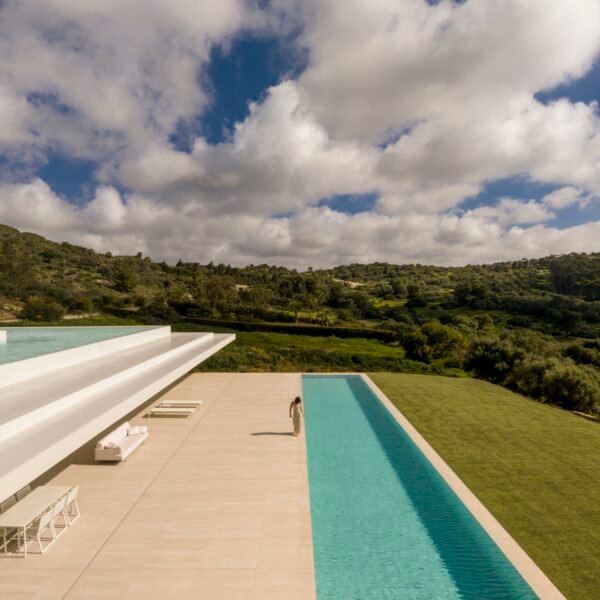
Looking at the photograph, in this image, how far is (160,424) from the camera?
35.8 ft

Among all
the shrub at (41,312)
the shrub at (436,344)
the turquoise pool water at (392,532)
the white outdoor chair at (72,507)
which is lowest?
the turquoise pool water at (392,532)

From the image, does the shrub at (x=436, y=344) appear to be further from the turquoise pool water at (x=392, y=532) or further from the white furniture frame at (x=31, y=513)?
the white furniture frame at (x=31, y=513)

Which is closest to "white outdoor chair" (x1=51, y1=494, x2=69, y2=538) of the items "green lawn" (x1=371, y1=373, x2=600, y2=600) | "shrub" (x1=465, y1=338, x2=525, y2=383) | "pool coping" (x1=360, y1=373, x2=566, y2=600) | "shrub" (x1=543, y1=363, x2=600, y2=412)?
"pool coping" (x1=360, y1=373, x2=566, y2=600)

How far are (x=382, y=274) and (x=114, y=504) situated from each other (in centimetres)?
9200

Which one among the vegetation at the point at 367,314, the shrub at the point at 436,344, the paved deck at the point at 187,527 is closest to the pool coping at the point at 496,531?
the paved deck at the point at 187,527

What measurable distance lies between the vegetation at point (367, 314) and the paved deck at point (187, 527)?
10810mm

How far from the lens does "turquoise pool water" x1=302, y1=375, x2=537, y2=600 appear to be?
5.09m

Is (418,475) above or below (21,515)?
below

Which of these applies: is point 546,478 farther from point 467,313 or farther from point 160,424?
point 467,313

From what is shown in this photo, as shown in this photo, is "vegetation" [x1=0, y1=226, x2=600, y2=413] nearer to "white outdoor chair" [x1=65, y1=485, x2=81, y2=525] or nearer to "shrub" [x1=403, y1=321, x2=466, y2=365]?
"shrub" [x1=403, y1=321, x2=466, y2=365]

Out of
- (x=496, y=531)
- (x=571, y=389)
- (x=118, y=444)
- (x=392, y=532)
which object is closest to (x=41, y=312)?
(x=118, y=444)

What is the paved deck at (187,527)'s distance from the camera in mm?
4918

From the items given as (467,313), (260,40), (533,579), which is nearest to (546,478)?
(533,579)

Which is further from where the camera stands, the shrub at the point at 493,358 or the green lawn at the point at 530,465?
the shrub at the point at 493,358
